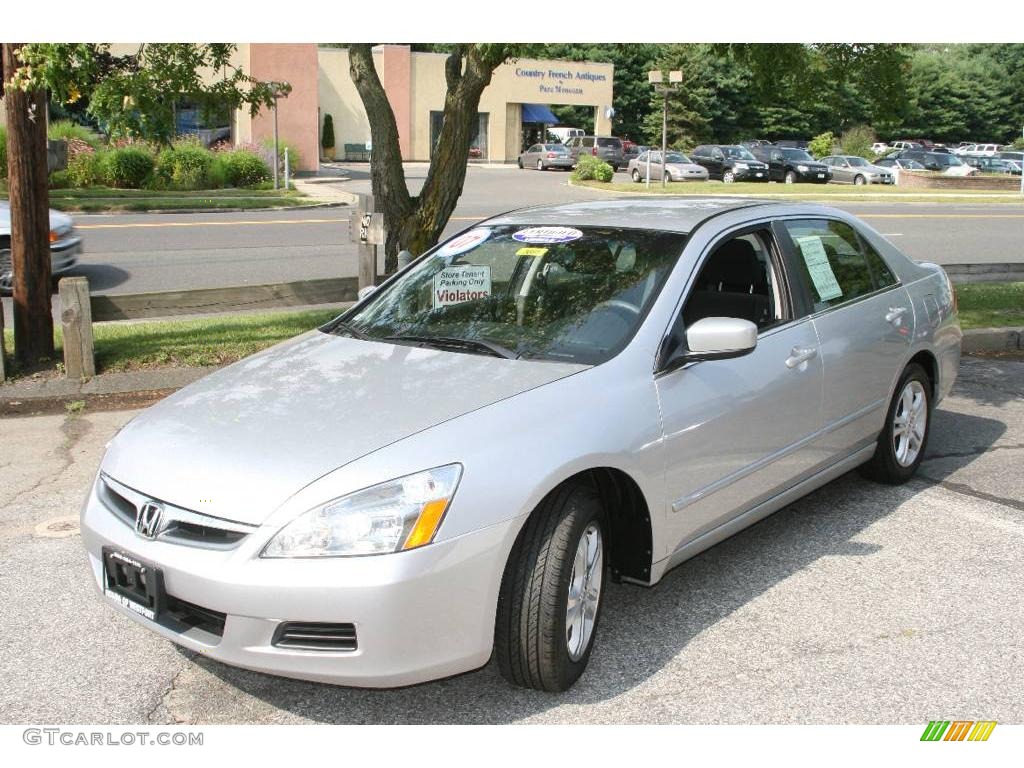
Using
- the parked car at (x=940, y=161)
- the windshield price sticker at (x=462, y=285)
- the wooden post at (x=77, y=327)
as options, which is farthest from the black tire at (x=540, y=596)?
the parked car at (x=940, y=161)

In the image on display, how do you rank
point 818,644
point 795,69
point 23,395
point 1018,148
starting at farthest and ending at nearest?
point 1018,148, point 795,69, point 23,395, point 818,644

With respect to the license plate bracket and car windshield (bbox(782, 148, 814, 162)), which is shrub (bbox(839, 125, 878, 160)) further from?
the license plate bracket

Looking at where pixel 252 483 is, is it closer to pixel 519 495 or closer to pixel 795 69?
pixel 519 495

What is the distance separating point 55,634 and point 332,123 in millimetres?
52619

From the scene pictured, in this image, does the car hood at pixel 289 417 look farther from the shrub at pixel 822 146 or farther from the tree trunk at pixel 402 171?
the shrub at pixel 822 146

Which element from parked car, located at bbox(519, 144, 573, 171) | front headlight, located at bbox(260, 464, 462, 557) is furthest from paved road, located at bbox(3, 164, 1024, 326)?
parked car, located at bbox(519, 144, 573, 171)

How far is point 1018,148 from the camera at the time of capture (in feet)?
246

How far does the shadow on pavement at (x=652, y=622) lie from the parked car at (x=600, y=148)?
4497cm

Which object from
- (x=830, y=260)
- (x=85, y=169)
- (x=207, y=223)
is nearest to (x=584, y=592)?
(x=830, y=260)

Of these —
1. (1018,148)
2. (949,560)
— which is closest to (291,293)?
(949,560)

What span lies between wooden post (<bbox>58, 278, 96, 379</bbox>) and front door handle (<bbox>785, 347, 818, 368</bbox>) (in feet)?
17.9

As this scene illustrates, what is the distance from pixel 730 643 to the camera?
13.0 feet

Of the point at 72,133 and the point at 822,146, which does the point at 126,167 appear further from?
the point at 822,146

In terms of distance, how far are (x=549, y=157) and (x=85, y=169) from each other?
81.4 ft
